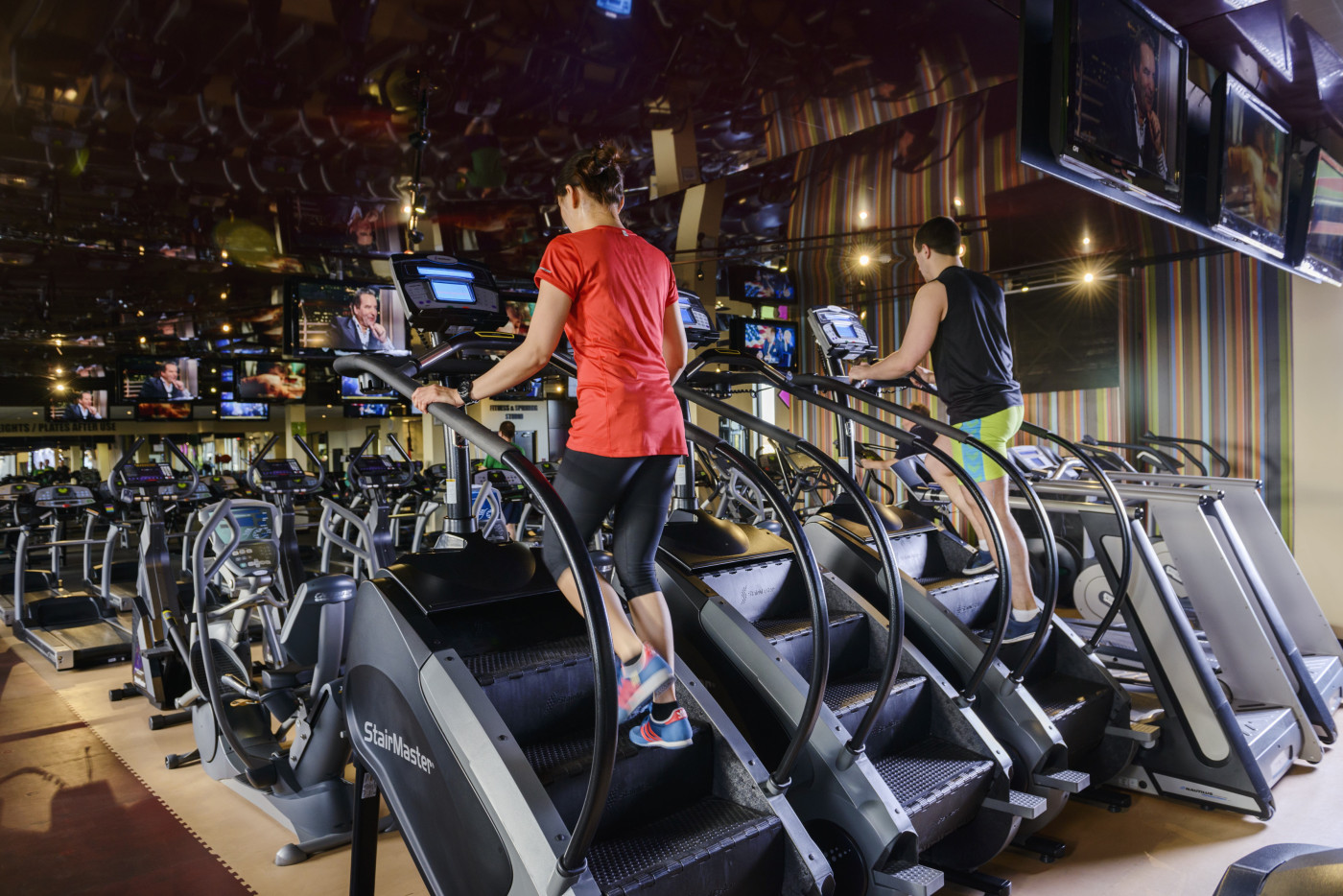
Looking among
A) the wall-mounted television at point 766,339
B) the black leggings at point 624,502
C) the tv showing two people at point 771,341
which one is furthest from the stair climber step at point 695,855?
the tv showing two people at point 771,341

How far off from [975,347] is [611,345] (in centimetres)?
171

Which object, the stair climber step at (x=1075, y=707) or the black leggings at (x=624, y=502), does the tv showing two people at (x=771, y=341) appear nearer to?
the stair climber step at (x=1075, y=707)

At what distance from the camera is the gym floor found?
7.89 ft

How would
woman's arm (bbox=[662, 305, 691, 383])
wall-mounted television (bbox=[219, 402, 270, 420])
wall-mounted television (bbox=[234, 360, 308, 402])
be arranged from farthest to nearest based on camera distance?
1. wall-mounted television (bbox=[219, 402, 270, 420])
2. wall-mounted television (bbox=[234, 360, 308, 402])
3. woman's arm (bbox=[662, 305, 691, 383])

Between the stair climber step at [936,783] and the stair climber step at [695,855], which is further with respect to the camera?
the stair climber step at [936,783]

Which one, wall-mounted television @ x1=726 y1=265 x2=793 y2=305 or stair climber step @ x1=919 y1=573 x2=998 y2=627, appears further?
wall-mounted television @ x1=726 y1=265 x2=793 y2=305

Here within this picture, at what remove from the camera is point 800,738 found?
1.87 meters

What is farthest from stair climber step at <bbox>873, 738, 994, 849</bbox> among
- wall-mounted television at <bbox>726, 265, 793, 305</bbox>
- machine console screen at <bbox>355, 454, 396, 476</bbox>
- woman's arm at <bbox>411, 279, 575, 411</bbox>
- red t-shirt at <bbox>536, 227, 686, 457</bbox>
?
A: wall-mounted television at <bbox>726, 265, 793, 305</bbox>

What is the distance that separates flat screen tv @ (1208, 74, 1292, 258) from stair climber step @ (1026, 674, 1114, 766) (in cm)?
232

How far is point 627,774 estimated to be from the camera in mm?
1903

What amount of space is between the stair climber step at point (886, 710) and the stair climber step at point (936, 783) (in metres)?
0.04

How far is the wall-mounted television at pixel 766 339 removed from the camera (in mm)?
5340

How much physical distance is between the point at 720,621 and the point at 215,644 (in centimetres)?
244

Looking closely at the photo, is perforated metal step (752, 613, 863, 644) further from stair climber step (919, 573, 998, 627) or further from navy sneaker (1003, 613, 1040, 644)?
navy sneaker (1003, 613, 1040, 644)
